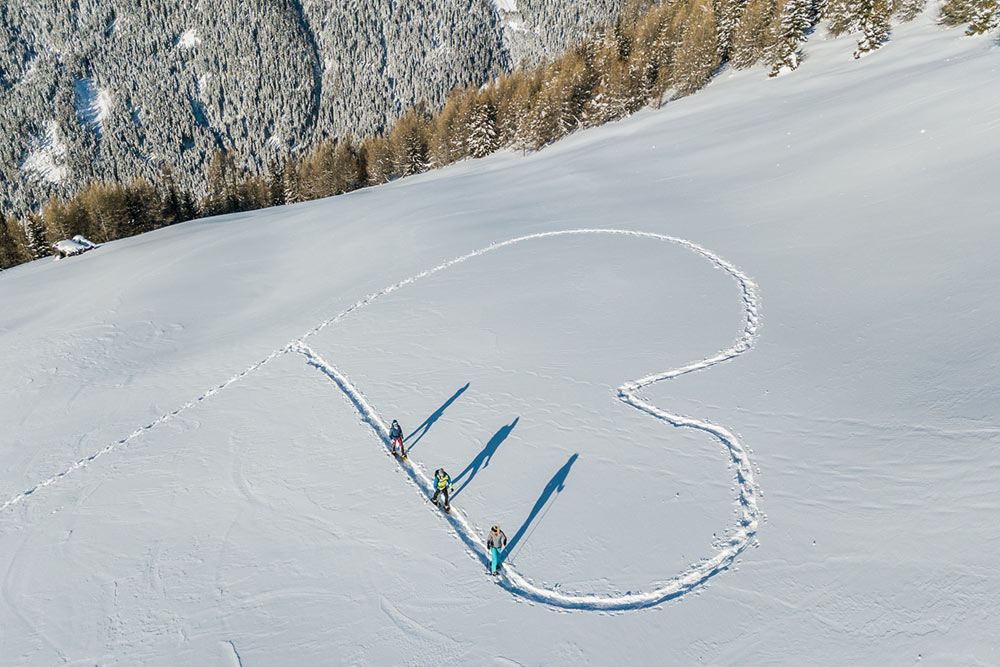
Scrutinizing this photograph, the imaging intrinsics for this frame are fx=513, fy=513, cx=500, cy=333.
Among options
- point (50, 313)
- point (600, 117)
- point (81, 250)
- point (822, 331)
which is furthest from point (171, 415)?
point (600, 117)

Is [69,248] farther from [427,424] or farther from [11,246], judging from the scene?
[427,424]

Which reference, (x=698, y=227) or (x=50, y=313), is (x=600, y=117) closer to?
(x=698, y=227)

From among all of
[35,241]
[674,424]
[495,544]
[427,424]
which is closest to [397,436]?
[427,424]

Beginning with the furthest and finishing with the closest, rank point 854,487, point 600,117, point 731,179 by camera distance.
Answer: point 600,117
point 731,179
point 854,487

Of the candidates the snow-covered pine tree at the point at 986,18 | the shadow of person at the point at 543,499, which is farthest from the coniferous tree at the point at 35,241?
the snow-covered pine tree at the point at 986,18

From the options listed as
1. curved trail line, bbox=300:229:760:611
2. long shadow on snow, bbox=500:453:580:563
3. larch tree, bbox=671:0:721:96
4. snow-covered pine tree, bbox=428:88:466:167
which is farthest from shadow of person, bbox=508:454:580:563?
snow-covered pine tree, bbox=428:88:466:167

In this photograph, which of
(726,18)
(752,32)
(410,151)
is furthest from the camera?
(410,151)

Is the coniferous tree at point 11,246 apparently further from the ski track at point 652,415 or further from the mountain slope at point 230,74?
the mountain slope at point 230,74

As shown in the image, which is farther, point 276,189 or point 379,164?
point 276,189
